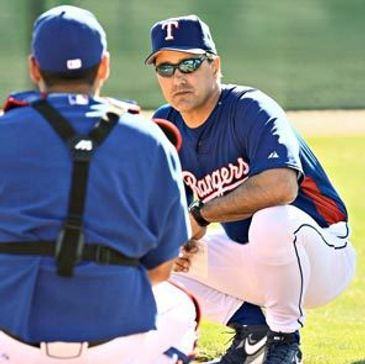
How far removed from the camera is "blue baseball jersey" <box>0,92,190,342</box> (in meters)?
2.95

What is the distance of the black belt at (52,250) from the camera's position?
2.96 m

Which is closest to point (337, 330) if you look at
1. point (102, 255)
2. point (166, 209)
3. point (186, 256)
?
point (186, 256)

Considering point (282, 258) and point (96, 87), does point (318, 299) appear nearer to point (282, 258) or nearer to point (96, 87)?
point (282, 258)

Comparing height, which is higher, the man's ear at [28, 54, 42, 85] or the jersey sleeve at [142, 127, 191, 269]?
the man's ear at [28, 54, 42, 85]

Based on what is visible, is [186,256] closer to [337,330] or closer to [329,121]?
[337,330]

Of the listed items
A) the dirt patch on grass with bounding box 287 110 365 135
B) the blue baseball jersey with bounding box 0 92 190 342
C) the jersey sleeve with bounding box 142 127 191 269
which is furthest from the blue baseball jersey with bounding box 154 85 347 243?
the dirt patch on grass with bounding box 287 110 365 135

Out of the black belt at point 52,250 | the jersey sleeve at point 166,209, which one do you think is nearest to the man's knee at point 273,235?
the jersey sleeve at point 166,209

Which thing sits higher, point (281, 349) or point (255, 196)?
point (255, 196)

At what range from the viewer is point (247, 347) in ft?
14.6

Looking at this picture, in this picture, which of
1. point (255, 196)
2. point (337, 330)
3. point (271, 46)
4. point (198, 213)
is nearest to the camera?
point (255, 196)

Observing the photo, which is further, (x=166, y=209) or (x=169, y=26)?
(x=169, y=26)

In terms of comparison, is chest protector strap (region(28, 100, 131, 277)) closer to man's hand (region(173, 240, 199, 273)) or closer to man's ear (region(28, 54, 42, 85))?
man's ear (region(28, 54, 42, 85))

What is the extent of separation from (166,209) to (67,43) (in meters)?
0.51

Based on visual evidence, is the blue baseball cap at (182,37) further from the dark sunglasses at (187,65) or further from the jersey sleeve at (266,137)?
the jersey sleeve at (266,137)
